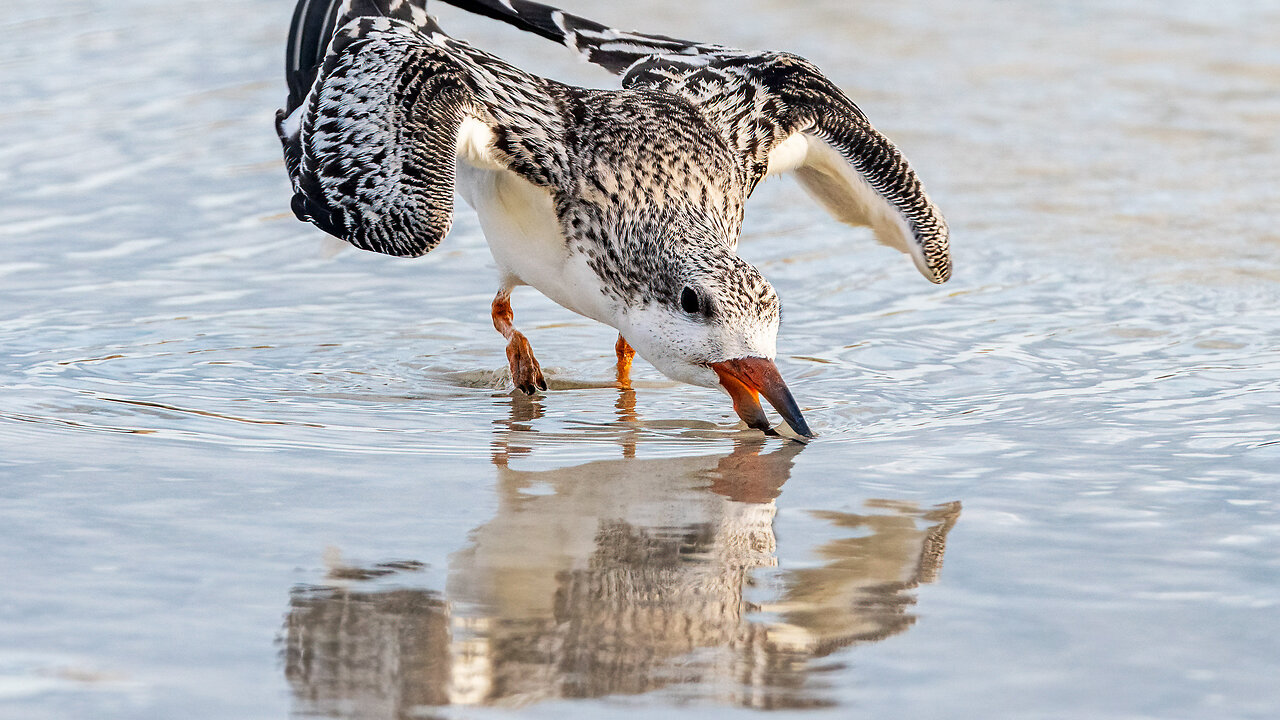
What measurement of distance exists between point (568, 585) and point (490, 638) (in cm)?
50

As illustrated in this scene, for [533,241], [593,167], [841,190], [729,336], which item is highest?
[841,190]

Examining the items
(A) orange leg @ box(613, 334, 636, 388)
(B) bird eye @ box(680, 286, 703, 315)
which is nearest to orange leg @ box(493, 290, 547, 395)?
(A) orange leg @ box(613, 334, 636, 388)

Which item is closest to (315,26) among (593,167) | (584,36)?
(584,36)

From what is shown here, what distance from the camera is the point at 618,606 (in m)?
4.62

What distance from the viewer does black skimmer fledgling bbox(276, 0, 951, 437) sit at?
264 inches

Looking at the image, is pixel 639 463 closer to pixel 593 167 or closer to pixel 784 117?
pixel 593 167

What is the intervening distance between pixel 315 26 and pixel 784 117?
2.42 meters

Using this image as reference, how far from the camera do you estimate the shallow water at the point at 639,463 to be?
13.7 ft

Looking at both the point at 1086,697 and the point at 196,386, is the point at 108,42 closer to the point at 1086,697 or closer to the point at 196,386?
the point at 196,386

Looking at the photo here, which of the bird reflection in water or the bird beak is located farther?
the bird beak

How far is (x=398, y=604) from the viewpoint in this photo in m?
4.56

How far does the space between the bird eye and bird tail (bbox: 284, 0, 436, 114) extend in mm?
2712

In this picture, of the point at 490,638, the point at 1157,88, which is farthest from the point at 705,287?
the point at 1157,88

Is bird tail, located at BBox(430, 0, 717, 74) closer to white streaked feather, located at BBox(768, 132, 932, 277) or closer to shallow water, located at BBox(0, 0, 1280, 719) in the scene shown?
white streaked feather, located at BBox(768, 132, 932, 277)
